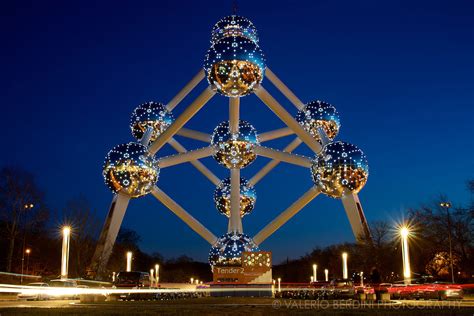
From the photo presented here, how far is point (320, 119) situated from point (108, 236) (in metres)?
13.1

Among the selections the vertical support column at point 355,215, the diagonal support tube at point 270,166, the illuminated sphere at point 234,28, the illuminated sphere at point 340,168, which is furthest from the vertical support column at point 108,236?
the vertical support column at point 355,215

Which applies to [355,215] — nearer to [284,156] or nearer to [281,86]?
[284,156]

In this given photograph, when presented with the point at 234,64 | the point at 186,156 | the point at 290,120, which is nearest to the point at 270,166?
the point at 290,120

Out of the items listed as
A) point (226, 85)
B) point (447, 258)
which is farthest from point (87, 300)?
point (447, 258)

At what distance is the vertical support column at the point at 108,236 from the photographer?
30.3m

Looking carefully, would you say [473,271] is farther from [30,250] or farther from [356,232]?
[30,250]

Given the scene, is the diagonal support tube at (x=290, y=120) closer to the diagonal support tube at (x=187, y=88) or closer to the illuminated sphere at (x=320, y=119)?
the illuminated sphere at (x=320, y=119)

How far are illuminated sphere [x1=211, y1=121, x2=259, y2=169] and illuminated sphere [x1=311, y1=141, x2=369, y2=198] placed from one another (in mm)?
3452

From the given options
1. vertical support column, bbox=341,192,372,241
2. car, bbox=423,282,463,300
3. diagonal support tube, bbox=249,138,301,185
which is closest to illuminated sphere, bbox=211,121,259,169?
diagonal support tube, bbox=249,138,301,185

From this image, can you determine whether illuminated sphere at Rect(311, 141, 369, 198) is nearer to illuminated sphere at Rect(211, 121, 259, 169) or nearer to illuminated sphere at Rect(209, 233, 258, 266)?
illuminated sphere at Rect(211, 121, 259, 169)

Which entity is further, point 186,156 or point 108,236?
point 186,156

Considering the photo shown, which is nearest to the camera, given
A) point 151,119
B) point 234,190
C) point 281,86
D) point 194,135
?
point 234,190

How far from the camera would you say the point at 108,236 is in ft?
103

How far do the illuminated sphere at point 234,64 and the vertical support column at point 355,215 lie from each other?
25.4 ft
